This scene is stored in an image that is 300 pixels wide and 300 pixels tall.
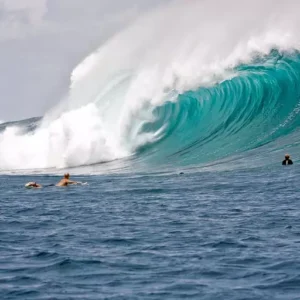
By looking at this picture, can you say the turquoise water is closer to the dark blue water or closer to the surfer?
the dark blue water

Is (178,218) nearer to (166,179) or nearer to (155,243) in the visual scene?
(155,243)

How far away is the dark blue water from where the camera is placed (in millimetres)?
9484

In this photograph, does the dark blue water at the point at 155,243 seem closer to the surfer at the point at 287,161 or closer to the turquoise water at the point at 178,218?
the turquoise water at the point at 178,218

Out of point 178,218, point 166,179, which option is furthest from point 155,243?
point 166,179

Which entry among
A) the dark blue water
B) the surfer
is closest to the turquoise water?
the dark blue water

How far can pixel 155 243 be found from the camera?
1235 cm

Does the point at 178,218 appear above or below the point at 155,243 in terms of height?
above

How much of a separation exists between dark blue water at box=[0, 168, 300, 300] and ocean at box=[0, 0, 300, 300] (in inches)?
1.1

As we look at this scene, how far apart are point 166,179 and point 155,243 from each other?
40.0ft

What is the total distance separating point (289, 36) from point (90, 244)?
2728 cm

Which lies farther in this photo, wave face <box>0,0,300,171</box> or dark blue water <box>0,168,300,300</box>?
wave face <box>0,0,300,171</box>

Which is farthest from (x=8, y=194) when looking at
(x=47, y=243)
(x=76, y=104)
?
(x=76, y=104)

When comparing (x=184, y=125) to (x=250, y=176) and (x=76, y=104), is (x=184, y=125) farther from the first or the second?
(x=250, y=176)

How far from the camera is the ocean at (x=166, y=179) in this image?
1011 centimetres
